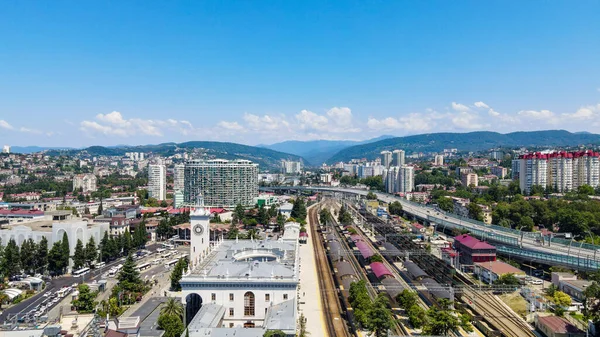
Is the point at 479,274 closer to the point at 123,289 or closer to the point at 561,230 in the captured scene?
the point at 561,230

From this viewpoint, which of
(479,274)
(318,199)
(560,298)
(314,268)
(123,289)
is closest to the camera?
(560,298)

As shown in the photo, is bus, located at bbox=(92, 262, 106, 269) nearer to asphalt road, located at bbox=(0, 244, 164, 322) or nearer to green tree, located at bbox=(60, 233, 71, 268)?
asphalt road, located at bbox=(0, 244, 164, 322)

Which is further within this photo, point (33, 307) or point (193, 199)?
point (193, 199)

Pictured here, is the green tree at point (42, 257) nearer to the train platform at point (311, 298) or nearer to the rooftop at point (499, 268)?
the train platform at point (311, 298)

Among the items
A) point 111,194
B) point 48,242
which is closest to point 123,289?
point 48,242

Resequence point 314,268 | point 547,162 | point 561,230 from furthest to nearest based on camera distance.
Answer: point 547,162 → point 561,230 → point 314,268

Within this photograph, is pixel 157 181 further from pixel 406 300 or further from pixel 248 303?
pixel 406 300

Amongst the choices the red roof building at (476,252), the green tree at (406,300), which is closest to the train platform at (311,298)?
the green tree at (406,300)

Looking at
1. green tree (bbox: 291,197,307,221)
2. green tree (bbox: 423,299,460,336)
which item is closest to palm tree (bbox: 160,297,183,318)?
green tree (bbox: 423,299,460,336)
